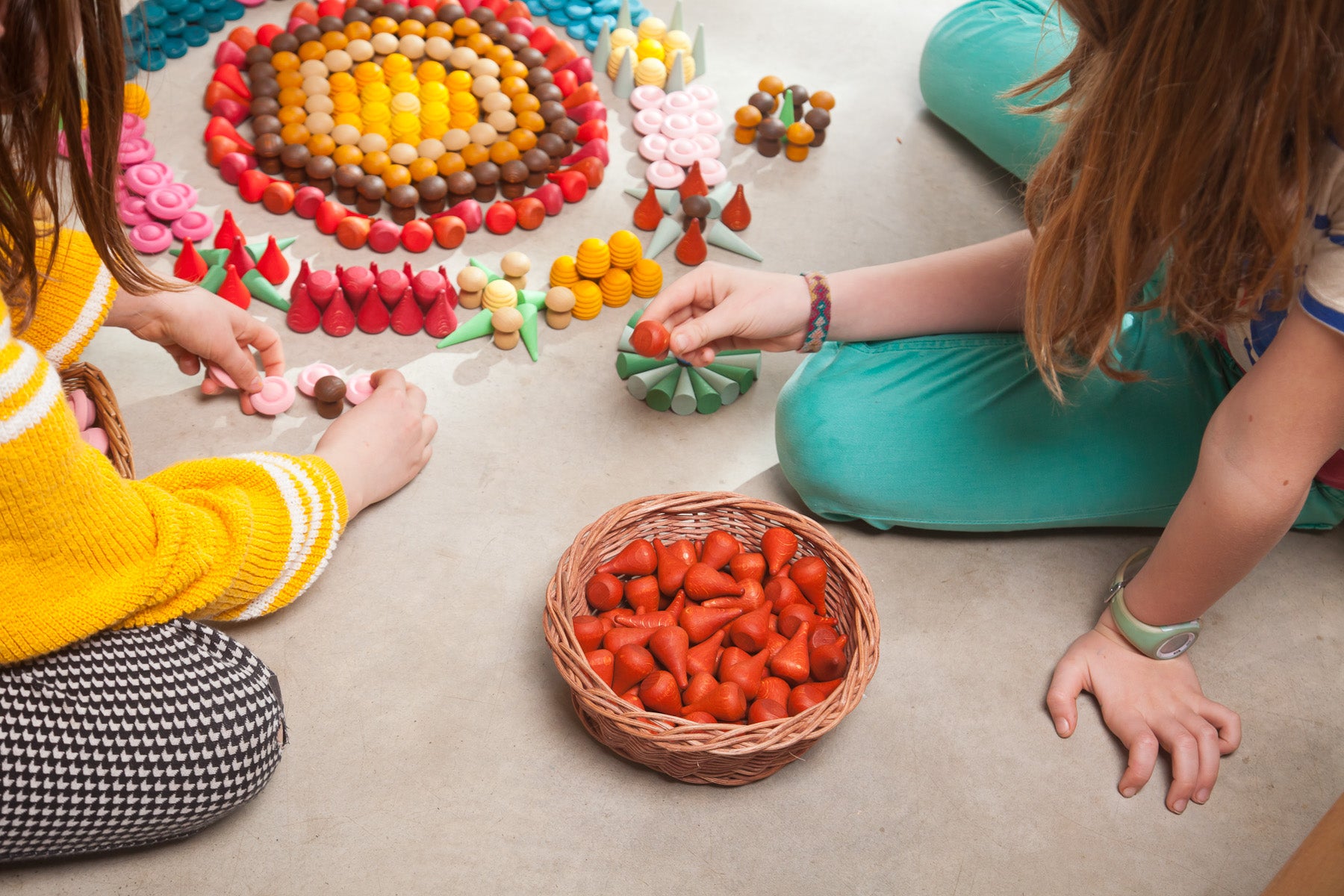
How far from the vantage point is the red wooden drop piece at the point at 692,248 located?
4.75ft

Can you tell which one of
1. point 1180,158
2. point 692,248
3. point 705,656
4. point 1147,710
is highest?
point 1180,158

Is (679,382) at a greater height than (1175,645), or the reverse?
(679,382)

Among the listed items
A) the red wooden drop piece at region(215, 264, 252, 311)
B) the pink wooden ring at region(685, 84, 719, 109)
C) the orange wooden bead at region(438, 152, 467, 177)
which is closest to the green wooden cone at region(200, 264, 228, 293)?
the red wooden drop piece at region(215, 264, 252, 311)

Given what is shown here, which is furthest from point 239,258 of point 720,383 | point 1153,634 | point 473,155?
point 1153,634

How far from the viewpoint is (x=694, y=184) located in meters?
1.52

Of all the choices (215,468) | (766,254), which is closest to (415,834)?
(215,468)

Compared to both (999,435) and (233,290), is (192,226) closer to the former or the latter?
(233,290)

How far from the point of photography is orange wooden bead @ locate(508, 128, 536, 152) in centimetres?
154

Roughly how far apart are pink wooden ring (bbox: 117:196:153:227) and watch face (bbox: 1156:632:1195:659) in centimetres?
130

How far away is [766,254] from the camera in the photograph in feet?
4.97

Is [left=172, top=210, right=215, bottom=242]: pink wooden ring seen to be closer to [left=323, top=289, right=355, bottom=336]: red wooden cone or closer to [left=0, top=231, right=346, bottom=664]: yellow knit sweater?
[left=323, top=289, right=355, bottom=336]: red wooden cone

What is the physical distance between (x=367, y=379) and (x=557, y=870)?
0.60 m

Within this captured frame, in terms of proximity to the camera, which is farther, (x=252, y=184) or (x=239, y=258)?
(x=252, y=184)

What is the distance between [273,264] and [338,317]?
120 millimetres
